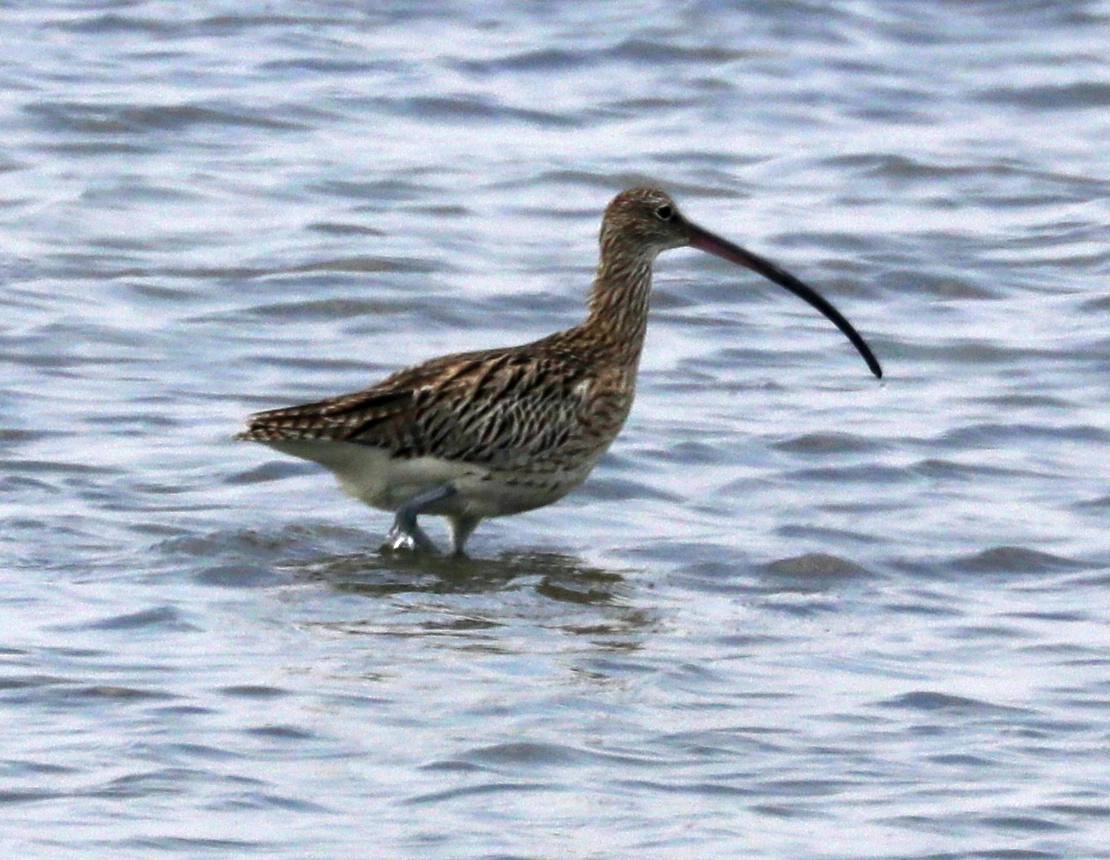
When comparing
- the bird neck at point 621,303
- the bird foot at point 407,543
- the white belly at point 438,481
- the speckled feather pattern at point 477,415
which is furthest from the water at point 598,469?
the bird neck at point 621,303

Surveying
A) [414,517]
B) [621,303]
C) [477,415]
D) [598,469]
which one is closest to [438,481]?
[414,517]

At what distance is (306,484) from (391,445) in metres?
1.27

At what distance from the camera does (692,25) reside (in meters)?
21.8

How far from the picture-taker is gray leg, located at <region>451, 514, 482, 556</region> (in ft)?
37.1

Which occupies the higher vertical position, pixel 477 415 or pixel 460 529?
pixel 477 415

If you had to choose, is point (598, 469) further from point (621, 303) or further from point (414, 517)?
point (414, 517)

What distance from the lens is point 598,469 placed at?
12.6 m

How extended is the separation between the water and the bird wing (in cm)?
44

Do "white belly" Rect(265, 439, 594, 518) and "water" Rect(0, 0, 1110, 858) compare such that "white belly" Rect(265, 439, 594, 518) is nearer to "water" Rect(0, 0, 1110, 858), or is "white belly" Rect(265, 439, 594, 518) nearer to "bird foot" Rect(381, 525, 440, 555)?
"bird foot" Rect(381, 525, 440, 555)

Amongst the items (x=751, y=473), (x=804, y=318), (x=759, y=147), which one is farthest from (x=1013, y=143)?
(x=751, y=473)

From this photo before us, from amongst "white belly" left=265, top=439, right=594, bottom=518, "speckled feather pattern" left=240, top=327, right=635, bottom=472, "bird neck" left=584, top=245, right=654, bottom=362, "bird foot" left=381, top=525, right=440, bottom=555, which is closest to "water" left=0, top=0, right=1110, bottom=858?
"bird foot" left=381, top=525, right=440, bottom=555

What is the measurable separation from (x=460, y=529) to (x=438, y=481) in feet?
0.97

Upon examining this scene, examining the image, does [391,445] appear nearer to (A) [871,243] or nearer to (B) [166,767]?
(B) [166,767]

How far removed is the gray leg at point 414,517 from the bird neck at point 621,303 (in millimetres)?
1044
